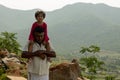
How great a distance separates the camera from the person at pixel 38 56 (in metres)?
6.78

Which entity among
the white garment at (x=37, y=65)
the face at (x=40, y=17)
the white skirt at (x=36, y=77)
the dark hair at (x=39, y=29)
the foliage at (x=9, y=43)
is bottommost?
the white skirt at (x=36, y=77)

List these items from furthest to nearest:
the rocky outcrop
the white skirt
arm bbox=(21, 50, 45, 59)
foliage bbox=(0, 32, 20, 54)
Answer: foliage bbox=(0, 32, 20, 54)
the rocky outcrop
the white skirt
arm bbox=(21, 50, 45, 59)

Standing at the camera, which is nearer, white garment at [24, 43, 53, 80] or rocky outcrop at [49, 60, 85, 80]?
white garment at [24, 43, 53, 80]

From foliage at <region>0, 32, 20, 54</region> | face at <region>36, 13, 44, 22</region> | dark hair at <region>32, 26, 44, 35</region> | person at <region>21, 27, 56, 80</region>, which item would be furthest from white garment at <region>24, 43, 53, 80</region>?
foliage at <region>0, 32, 20, 54</region>

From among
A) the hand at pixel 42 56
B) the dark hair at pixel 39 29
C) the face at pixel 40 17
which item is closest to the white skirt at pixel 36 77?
the hand at pixel 42 56

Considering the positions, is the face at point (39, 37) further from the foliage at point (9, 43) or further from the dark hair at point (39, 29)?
the foliage at point (9, 43)

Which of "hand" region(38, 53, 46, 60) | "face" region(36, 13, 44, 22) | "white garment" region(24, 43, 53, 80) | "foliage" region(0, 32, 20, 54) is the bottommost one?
"white garment" region(24, 43, 53, 80)

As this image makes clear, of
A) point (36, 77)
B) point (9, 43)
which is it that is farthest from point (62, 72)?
point (9, 43)

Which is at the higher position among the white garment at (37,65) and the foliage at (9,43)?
the foliage at (9,43)

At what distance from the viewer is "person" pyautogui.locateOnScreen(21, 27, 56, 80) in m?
6.78

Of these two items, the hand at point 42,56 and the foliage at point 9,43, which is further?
the foliage at point 9,43

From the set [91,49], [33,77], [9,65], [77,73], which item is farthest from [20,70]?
[91,49]

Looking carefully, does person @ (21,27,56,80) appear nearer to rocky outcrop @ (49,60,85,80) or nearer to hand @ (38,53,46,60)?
hand @ (38,53,46,60)

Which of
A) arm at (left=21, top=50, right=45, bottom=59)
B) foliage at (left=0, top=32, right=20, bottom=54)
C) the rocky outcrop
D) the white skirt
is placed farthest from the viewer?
foliage at (left=0, top=32, right=20, bottom=54)
